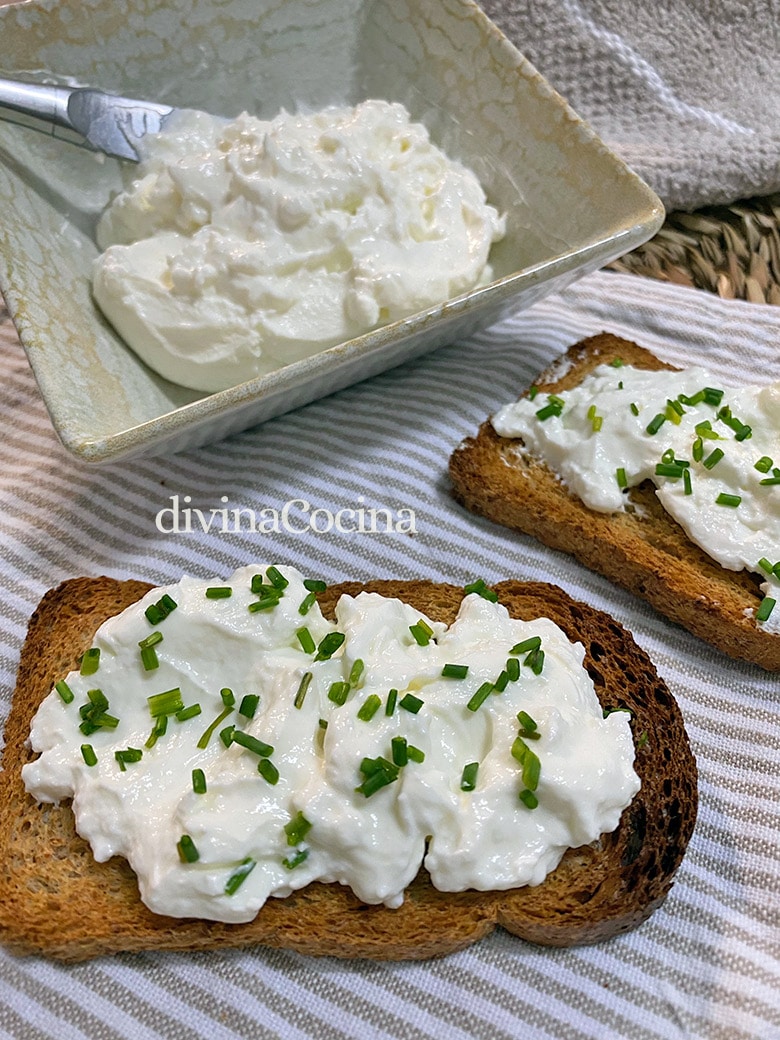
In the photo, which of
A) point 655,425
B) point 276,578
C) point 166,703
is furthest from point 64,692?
point 655,425

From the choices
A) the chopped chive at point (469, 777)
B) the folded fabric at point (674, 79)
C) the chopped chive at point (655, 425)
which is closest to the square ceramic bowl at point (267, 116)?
the chopped chive at point (655, 425)

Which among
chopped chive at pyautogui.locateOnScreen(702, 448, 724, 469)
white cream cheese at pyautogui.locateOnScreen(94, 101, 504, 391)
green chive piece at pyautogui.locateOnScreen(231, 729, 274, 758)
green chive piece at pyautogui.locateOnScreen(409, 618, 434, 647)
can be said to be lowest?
green chive piece at pyautogui.locateOnScreen(231, 729, 274, 758)

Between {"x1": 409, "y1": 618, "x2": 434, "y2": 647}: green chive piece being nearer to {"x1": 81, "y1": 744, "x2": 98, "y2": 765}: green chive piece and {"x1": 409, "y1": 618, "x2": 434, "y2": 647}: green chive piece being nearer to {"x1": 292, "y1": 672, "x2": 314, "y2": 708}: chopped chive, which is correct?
{"x1": 292, "y1": 672, "x2": 314, "y2": 708}: chopped chive

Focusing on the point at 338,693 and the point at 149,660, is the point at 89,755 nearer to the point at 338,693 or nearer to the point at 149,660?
the point at 149,660

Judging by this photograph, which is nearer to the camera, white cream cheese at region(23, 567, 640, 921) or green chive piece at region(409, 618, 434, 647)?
white cream cheese at region(23, 567, 640, 921)

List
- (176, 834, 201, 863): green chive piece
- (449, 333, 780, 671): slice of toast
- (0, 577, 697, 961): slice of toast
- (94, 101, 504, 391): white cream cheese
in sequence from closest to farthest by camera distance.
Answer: (176, 834, 201, 863): green chive piece < (0, 577, 697, 961): slice of toast < (449, 333, 780, 671): slice of toast < (94, 101, 504, 391): white cream cheese

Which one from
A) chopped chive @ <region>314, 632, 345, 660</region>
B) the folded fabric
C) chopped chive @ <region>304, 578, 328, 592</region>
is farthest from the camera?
the folded fabric

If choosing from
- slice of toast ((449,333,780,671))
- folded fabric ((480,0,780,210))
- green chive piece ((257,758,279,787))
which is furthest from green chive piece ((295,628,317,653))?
folded fabric ((480,0,780,210))

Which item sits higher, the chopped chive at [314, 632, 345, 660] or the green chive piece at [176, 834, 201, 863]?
the chopped chive at [314, 632, 345, 660]
